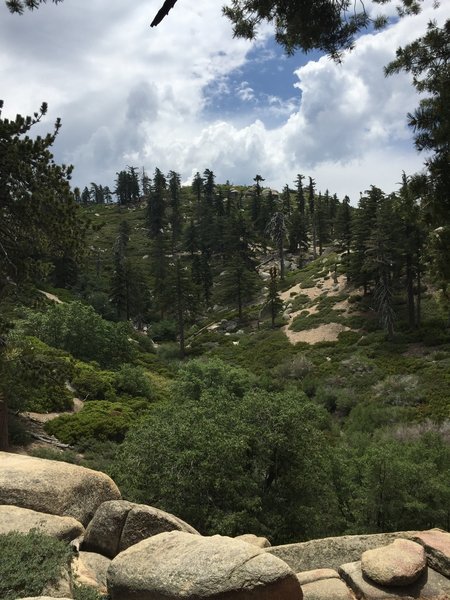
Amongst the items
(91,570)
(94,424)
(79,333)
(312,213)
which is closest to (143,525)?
(91,570)

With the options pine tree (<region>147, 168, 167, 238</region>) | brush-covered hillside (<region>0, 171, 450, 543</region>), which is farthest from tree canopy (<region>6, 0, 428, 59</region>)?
pine tree (<region>147, 168, 167, 238</region>)

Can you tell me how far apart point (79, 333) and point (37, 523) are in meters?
34.1

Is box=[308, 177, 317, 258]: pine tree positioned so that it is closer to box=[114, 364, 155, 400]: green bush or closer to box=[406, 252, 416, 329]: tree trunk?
box=[406, 252, 416, 329]: tree trunk

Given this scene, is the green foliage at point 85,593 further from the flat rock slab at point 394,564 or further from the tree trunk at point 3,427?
the tree trunk at point 3,427

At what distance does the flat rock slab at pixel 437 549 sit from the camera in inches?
374

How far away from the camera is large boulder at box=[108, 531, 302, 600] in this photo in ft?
23.2

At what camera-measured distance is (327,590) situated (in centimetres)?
889

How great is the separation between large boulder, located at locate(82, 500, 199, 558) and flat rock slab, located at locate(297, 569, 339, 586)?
2849mm

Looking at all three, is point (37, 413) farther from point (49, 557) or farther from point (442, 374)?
point (442, 374)

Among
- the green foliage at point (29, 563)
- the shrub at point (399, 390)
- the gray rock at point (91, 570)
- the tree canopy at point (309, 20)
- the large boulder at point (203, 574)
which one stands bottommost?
the shrub at point (399, 390)

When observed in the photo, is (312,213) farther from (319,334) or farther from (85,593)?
(85,593)

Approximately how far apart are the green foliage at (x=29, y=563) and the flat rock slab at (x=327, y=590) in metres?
4.47

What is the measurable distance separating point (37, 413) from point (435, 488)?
67.3ft

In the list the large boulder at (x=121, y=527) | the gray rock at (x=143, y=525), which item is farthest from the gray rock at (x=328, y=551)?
the large boulder at (x=121, y=527)
